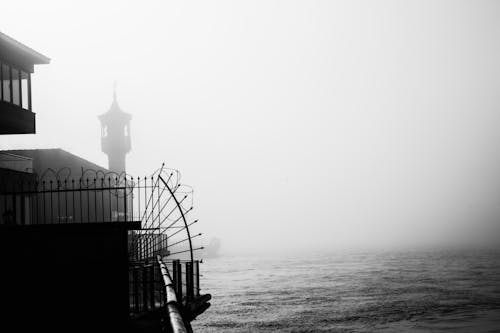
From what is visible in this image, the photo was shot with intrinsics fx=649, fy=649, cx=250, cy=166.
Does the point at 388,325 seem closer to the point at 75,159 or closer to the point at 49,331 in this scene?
the point at 75,159

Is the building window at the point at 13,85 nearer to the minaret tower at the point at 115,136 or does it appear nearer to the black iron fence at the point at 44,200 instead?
the black iron fence at the point at 44,200

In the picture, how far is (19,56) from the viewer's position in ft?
80.7

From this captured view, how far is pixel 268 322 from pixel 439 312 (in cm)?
1429

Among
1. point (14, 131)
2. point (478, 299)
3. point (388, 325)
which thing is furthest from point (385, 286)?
point (14, 131)

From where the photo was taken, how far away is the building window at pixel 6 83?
898 inches

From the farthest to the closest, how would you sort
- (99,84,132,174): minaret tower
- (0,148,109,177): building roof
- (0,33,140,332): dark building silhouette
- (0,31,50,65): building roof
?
(99,84,132,174): minaret tower < (0,148,109,177): building roof < (0,31,50,65): building roof < (0,33,140,332): dark building silhouette

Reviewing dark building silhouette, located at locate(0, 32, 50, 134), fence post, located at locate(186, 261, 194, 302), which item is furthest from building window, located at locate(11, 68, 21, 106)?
fence post, located at locate(186, 261, 194, 302)

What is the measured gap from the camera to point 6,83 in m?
23.3

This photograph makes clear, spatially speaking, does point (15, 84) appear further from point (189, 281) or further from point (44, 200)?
point (44, 200)

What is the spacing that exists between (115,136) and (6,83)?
60.8 meters

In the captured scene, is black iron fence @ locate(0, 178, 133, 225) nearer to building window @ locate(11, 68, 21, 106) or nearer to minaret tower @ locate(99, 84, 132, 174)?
building window @ locate(11, 68, 21, 106)

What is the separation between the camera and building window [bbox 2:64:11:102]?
22797mm

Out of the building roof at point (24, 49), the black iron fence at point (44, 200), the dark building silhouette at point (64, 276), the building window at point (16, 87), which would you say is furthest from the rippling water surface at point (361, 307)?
the dark building silhouette at point (64, 276)

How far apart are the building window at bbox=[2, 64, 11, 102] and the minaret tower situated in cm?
5638
